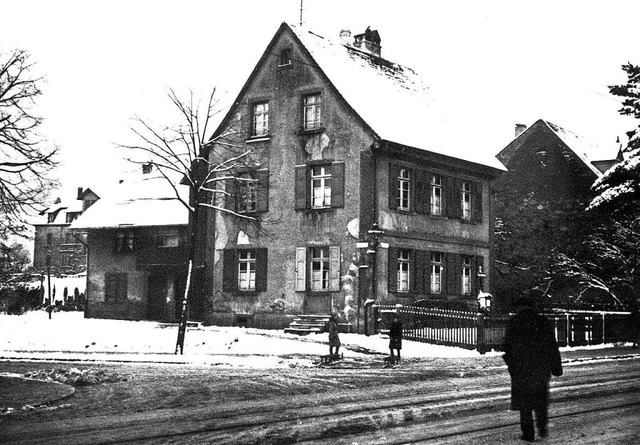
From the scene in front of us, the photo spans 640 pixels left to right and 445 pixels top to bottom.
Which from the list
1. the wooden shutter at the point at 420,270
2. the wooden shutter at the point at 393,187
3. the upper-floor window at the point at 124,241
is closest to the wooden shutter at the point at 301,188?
the wooden shutter at the point at 393,187

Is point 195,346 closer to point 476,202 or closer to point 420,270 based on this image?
point 420,270

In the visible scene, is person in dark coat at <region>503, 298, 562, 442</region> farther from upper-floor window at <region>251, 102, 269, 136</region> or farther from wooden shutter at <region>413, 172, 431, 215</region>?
upper-floor window at <region>251, 102, 269, 136</region>

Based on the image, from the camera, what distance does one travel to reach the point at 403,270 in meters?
31.6

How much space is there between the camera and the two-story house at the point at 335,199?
30703 millimetres

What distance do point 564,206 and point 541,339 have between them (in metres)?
35.9

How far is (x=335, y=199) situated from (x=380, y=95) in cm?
545

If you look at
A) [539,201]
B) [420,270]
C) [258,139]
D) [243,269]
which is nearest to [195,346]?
[243,269]

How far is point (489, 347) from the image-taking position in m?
24.8

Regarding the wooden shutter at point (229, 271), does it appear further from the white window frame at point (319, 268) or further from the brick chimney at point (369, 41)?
the brick chimney at point (369, 41)

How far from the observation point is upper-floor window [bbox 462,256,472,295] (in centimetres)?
3450

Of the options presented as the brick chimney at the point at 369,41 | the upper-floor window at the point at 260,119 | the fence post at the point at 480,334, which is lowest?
the fence post at the point at 480,334

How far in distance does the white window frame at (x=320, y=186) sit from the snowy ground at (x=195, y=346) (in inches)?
203

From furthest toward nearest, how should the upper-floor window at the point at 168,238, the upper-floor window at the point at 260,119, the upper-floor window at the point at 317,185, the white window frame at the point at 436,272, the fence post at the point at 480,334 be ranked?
1. the upper-floor window at the point at 168,238
2. the upper-floor window at the point at 260,119
3. the white window frame at the point at 436,272
4. the upper-floor window at the point at 317,185
5. the fence post at the point at 480,334

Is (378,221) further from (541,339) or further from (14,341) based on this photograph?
(541,339)
